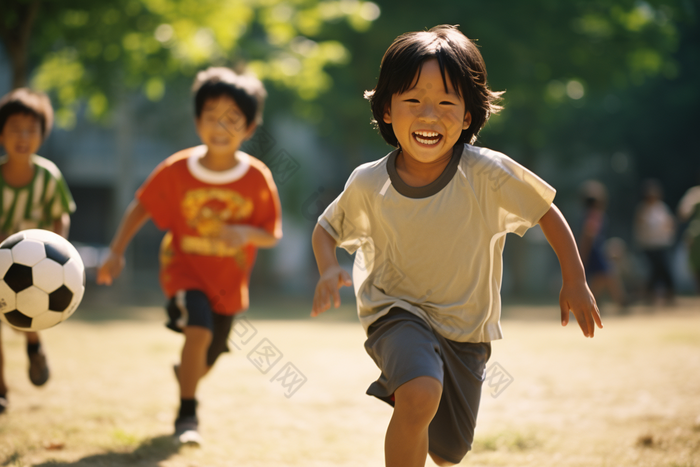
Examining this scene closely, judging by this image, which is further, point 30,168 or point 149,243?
point 149,243

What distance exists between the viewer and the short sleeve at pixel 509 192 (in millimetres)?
2676

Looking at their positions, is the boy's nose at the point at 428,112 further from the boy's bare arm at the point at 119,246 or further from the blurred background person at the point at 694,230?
the blurred background person at the point at 694,230

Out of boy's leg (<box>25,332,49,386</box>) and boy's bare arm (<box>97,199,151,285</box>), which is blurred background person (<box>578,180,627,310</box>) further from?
boy's leg (<box>25,332,49,386</box>)

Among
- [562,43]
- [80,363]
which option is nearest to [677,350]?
[80,363]

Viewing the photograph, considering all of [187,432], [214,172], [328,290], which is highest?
[214,172]

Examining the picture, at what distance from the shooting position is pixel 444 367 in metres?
2.70

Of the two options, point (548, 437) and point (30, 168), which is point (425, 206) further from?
point (30, 168)

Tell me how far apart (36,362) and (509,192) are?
296cm

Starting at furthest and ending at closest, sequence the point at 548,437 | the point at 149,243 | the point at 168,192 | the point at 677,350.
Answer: the point at 149,243 < the point at 677,350 < the point at 168,192 < the point at 548,437

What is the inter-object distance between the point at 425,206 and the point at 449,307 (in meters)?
0.40

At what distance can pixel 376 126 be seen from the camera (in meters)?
3.10

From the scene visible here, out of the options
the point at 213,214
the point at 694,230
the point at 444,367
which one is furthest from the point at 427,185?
the point at 694,230

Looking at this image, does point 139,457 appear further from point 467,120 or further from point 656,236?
point 656,236

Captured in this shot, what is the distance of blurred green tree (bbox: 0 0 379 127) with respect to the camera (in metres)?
9.53
